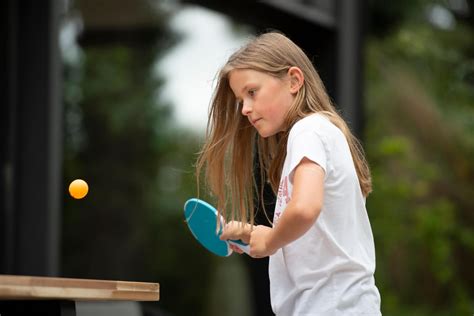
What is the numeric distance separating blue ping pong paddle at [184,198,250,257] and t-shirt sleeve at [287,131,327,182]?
0.31 metres

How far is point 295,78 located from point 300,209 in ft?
1.10

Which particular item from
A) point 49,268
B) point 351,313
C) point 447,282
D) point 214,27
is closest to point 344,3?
point 214,27

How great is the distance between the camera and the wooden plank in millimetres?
1264

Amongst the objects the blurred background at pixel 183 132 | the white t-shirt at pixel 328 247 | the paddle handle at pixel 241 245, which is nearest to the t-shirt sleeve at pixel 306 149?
the white t-shirt at pixel 328 247

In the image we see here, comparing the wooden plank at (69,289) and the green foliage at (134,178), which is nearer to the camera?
the wooden plank at (69,289)

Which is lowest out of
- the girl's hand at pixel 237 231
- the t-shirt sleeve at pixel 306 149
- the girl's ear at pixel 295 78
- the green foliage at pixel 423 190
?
the green foliage at pixel 423 190

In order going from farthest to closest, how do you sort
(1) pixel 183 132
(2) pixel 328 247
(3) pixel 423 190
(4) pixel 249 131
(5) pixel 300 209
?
(3) pixel 423 190
(1) pixel 183 132
(4) pixel 249 131
(2) pixel 328 247
(5) pixel 300 209

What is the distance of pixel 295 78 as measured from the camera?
66.8 inches

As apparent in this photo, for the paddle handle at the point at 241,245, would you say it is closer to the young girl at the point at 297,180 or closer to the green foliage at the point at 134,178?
the young girl at the point at 297,180

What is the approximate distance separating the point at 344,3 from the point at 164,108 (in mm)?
1465

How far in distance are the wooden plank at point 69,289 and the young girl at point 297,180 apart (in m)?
0.23

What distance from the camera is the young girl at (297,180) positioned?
154cm

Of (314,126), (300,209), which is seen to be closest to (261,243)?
(300,209)

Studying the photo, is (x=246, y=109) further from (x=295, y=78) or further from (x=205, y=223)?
(x=205, y=223)
